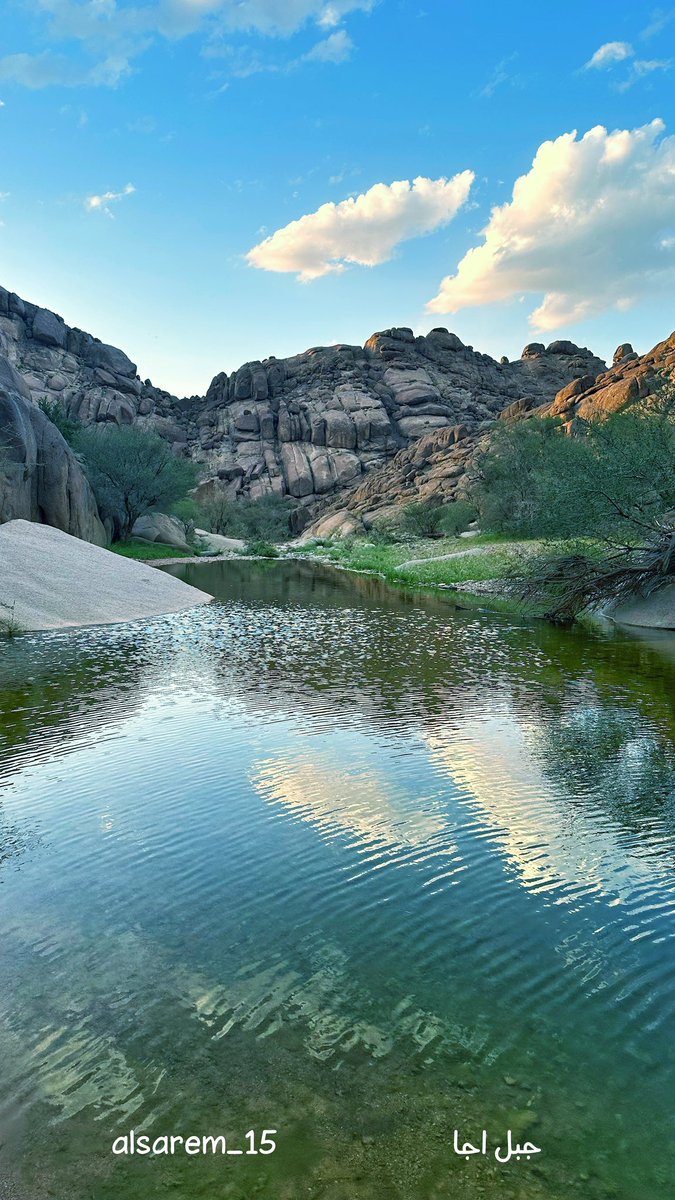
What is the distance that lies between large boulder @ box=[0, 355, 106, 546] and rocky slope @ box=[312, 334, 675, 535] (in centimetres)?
3978

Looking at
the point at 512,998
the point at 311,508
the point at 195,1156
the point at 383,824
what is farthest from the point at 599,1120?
the point at 311,508

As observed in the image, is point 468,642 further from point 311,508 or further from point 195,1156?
point 311,508

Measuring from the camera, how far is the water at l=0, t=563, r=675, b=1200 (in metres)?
2.97

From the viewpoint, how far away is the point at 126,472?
167ft

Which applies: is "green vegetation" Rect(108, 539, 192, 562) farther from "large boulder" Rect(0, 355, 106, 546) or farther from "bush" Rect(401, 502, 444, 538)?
"bush" Rect(401, 502, 444, 538)

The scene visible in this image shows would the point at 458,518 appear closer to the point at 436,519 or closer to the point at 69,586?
the point at 436,519

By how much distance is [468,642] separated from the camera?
58.4 ft

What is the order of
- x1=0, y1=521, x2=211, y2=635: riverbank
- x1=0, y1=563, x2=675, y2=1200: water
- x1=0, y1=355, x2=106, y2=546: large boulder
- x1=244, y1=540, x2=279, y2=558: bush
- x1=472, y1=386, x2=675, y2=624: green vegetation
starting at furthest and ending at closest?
x1=244, y1=540, x2=279, y2=558: bush, x1=0, y1=355, x2=106, y2=546: large boulder, x1=472, y1=386, x2=675, y2=624: green vegetation, x1=0, y1=521, x2=211, y2=635: riverbank, x1=0, y1=563, x2=675, y2=1200: water

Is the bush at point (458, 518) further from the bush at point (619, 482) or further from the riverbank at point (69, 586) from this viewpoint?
the riverbank at point (69, 586)

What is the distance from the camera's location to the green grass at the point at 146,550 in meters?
48.2

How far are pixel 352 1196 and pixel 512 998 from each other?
62.8 inches

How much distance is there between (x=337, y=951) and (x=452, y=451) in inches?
3382

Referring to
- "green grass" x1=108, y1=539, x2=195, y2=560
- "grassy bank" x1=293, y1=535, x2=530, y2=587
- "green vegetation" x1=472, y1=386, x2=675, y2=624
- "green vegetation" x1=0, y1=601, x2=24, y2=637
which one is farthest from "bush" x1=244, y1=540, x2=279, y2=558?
"green vegetation" x1=0, y1=601, x2=24, y2=637

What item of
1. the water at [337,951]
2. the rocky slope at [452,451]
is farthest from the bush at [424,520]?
the water at [337,951]
